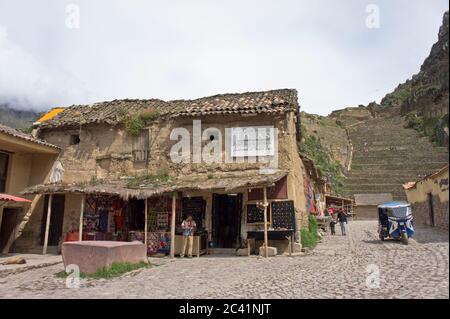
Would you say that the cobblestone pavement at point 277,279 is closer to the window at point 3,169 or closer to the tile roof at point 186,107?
the tile roof at point 186,107

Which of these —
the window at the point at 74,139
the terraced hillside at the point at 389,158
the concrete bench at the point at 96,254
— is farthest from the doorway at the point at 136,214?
the terraced hillside at the point at 389,158

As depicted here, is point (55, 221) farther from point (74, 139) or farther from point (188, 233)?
point (188, 233)

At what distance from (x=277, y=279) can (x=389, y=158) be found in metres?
38.9

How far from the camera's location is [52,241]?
15.4 m

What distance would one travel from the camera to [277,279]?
7.49 m

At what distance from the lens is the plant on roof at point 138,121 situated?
50.3 ft

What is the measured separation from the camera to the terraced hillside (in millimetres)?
35562

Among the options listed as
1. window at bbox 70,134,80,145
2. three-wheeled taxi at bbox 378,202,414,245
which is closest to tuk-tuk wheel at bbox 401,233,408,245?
three-wheeled taxi at bbox 378,202,414,245

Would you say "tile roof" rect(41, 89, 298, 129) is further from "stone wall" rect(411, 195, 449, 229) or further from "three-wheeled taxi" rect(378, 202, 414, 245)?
"stone wall" rect(411, 195, 449, 229)

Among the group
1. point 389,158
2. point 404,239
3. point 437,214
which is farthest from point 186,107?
point 389,158
